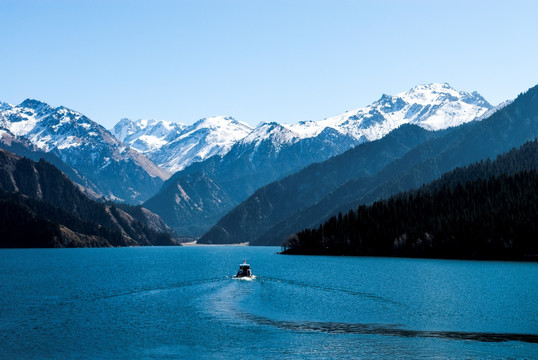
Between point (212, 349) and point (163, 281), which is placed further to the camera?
point (163, 281)

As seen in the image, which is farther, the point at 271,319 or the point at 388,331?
the point at 271,319

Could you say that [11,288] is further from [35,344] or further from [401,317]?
[401,317]

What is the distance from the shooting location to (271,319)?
108188 millimetres

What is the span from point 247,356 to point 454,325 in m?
37.7

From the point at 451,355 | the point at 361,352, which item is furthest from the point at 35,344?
the point at 451,355

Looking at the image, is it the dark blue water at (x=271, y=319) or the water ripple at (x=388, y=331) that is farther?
the water ripple at (x=388, y=331)

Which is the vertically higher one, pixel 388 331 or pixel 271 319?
pixel 271 319

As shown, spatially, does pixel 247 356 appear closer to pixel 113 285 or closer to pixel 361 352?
pixel 361 352

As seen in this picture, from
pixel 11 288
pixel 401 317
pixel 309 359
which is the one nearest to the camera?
pixel 309 359

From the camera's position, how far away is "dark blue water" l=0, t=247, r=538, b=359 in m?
82.7

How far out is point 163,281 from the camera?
179625mm

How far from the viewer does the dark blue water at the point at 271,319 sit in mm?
82688

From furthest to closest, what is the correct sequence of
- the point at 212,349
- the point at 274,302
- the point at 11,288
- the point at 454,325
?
A: the point at 11,288 < the point at 274,302 < the point at 454,325 < the point at 212,349

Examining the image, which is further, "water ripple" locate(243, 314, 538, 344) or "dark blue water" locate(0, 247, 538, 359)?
"water ripple" locate(243, 314, 538, 344)
